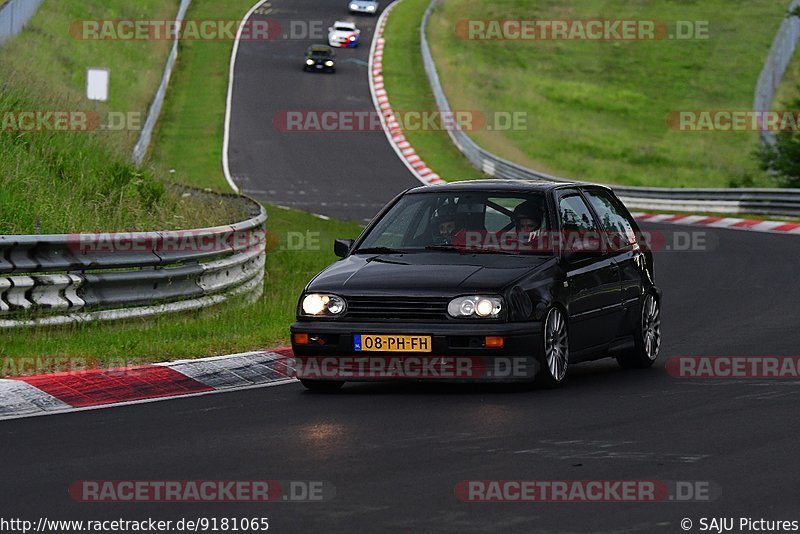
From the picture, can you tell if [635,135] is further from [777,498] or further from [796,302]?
[777,498]

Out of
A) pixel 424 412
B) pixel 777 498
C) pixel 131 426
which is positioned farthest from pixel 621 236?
pixel 777 498

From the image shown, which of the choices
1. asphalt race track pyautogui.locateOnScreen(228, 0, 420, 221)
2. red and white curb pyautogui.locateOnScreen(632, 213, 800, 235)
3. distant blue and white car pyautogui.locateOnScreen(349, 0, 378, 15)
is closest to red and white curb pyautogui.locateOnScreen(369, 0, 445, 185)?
asphalt race track pyautogui.locateOnScreen(228, 0, 420, 221)

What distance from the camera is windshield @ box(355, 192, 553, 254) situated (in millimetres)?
11312

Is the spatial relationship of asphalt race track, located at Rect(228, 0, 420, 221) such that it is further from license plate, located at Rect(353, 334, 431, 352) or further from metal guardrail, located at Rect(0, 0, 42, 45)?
license plate, located at Rect(353, 334, 431, 352)

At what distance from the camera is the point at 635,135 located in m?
55.3

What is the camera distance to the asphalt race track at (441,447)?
670 centimetres

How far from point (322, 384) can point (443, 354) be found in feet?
3.38

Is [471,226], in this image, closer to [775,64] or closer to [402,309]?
[402,309]

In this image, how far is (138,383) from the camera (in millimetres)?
10820

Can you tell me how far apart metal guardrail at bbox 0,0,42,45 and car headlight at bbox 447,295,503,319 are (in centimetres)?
2864

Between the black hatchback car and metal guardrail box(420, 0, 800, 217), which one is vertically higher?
the black hatchback car

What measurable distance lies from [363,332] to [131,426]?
1915 mm

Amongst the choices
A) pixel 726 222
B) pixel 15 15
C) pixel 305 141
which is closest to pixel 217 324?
pixel 726 222

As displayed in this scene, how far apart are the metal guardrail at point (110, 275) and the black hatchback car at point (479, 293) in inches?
96.7
